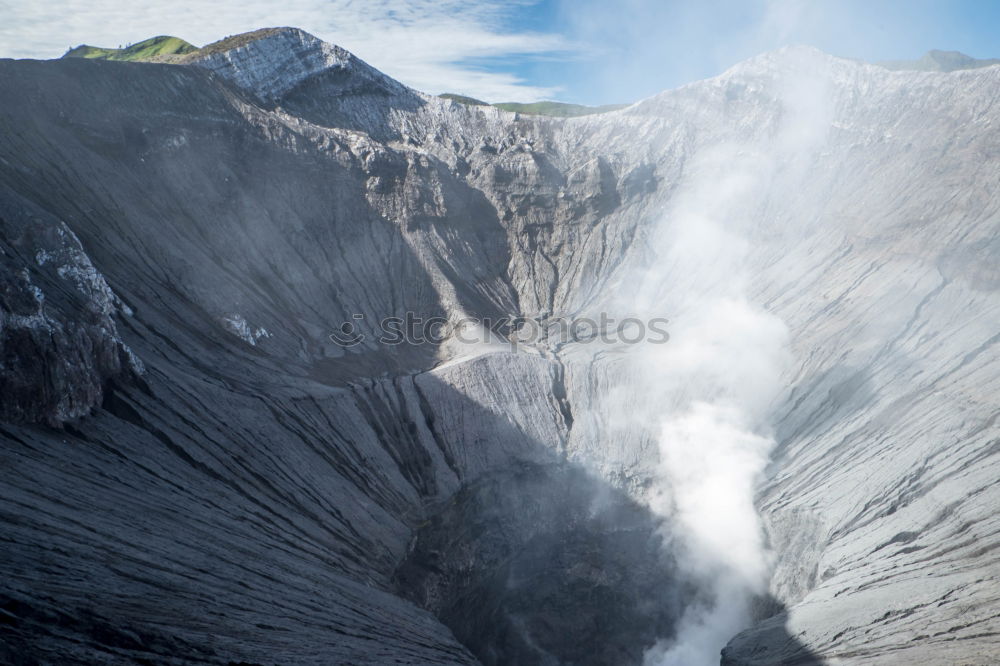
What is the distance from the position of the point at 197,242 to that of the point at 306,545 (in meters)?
20.7

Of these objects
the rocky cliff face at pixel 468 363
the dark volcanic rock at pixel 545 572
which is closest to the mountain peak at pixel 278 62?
the rocky cliff face at pixel 468 363

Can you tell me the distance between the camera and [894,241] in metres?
34.2

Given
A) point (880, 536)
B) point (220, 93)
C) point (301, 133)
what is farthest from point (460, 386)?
point (220, 93)

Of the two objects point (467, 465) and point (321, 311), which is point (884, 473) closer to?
point (467, 465)

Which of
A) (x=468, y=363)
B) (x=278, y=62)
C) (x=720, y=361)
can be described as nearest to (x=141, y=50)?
(x=278, y=62)

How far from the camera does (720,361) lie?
32594 mm

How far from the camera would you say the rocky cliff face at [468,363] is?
57.4 ft

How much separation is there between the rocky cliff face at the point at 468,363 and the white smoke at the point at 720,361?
24 cm

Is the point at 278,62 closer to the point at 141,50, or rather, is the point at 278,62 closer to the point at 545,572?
the point at 141,50

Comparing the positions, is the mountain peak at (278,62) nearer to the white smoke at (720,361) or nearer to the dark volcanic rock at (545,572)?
the white smoke at (720,361)

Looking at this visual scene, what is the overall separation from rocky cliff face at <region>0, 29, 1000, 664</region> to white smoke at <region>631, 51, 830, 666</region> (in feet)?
0.79

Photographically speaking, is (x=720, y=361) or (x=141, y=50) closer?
(x=720, y=361)

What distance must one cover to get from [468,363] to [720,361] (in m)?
12.7

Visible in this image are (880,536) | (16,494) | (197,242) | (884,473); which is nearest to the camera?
(16,494)
